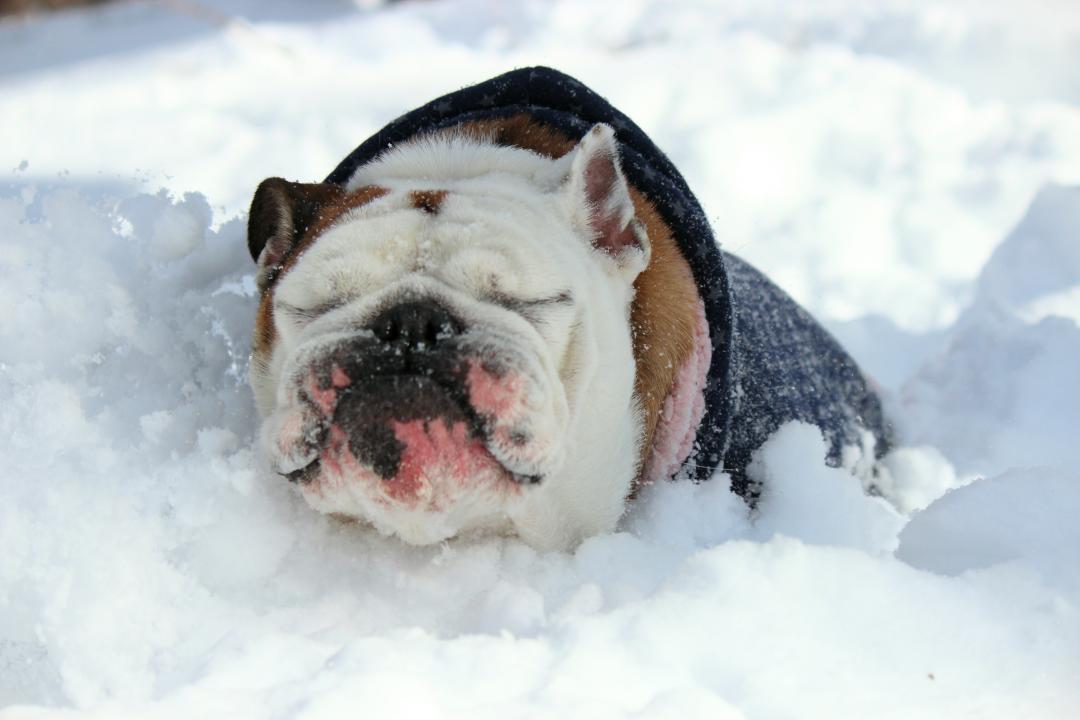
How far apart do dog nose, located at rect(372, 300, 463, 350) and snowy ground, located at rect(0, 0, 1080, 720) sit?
0.41 metres

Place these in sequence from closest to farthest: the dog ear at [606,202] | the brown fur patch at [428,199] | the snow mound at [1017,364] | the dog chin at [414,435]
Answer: the dog chin at [414,435]
the brown fur patch at [428,199]
the dog ear at [606,202]
the snow mound at [1017,364]

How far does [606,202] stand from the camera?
7.14ft

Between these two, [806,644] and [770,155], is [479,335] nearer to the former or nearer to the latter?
[806,644]

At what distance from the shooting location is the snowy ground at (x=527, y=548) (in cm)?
144

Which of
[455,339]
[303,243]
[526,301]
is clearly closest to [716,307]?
[526,301]

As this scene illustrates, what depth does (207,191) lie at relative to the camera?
4188 millimetres

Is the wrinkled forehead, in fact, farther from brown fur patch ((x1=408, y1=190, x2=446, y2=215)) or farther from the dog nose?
the dog nose

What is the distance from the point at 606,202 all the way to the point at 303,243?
613 mm

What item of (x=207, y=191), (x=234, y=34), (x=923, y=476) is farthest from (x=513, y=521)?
(x=234, y=34)

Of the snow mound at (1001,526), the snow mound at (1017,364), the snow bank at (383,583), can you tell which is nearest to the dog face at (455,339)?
the snow bank at (383,583)

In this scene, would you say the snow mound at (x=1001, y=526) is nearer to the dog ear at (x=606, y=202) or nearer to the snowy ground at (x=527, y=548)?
the snowy ground at (x=527, y=548)

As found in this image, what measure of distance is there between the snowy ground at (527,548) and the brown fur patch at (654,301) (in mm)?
236

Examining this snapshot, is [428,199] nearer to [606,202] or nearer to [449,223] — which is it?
[449,223]

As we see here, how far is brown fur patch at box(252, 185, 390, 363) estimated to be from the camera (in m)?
2.10
